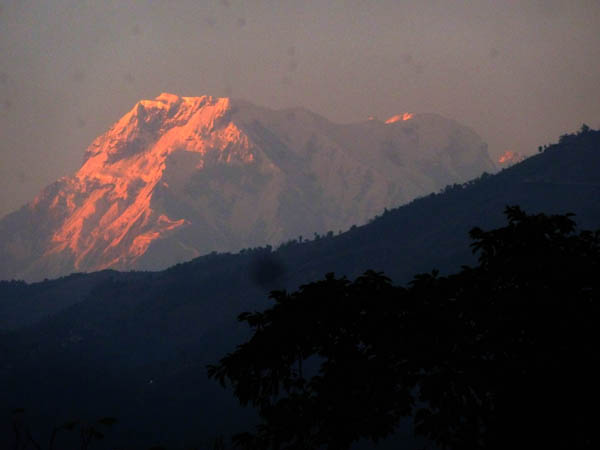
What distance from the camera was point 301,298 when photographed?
25.8 meters

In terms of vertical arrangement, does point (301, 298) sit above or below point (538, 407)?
above

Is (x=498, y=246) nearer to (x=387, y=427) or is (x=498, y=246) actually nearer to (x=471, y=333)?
(x=471, y=333)

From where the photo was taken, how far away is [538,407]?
21156 millimetres

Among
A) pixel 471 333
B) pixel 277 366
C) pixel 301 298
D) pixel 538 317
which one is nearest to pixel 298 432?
pixel 277 366

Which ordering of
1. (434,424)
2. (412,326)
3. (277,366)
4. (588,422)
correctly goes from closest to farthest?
(588,422), (434,424), (412,326), (277,366)

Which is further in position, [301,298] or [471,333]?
[301,298]

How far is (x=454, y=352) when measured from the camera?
2322 cm

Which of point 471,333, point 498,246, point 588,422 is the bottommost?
point 588,422

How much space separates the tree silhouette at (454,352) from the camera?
21.3 metres

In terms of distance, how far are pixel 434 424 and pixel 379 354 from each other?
2.97m

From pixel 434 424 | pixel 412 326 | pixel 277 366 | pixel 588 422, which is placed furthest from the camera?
pixel 277 366

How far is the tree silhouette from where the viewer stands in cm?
2134

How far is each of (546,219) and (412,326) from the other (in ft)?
16.9

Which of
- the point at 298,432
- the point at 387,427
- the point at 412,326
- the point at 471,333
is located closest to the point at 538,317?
the point at 471,333
